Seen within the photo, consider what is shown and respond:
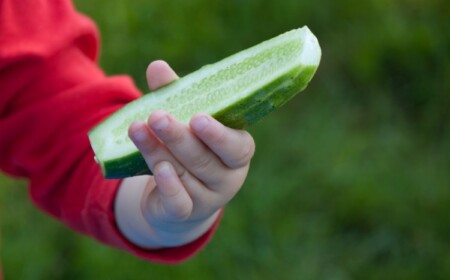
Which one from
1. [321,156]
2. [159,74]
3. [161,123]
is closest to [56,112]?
[159,74]

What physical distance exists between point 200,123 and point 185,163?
0.08 m

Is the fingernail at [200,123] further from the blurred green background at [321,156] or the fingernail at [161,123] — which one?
the blurred green background at [321,156]

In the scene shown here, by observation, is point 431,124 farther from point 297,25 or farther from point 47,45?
point 47,45

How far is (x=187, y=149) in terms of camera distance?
2.89ft

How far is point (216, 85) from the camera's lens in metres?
0.92

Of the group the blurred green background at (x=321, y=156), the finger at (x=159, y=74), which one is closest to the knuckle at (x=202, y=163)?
the finger at (x=159, y=74)

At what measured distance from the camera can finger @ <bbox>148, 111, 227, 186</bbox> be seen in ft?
2.72

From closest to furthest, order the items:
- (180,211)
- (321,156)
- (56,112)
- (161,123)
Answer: (161,123) → (180,211) → (56,112) → (321,156)

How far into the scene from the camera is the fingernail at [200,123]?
0.84m

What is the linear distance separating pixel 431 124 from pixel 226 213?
59cm

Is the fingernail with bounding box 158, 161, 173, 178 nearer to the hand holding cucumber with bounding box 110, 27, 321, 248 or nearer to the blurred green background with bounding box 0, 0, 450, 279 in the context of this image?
the hand holding cucumber with bounding box 110, 27, 321, 248

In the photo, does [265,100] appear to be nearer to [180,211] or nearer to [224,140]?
[224,140]

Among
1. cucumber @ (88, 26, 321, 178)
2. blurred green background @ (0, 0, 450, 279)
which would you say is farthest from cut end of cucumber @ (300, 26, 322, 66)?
blurred green background @ (0, 0, 450, 279)

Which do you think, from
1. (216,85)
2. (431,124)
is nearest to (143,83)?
(431,124)
